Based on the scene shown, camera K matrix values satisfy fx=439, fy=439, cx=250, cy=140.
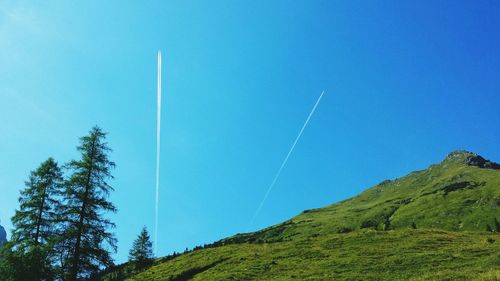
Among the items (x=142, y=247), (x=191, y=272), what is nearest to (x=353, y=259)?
(x=191, y=272)

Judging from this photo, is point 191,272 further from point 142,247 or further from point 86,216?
point 142,247

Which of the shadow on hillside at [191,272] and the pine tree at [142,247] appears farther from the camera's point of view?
the pine tree at [142,247]

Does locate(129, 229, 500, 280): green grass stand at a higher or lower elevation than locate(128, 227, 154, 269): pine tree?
lower

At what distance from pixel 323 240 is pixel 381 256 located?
48.0 feet

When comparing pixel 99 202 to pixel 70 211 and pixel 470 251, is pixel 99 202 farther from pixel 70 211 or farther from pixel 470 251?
pixel 470 251

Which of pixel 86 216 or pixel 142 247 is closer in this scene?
pixel 86 216

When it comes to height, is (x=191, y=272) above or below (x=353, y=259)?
above

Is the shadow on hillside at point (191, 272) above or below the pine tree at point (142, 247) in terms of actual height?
below

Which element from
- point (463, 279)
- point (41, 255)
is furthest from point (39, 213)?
point (463, 279)

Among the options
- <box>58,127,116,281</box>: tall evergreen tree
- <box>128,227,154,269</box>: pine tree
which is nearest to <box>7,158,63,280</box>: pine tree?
<box>58,127,116,281</box>: tall evergreen tree

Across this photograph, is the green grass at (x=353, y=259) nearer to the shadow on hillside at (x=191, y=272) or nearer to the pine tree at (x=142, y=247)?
the shadow on hillside at (x=191, y=272)

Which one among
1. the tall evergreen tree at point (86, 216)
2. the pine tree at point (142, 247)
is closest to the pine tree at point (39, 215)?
the tall evergreen tree at point (86, 216)

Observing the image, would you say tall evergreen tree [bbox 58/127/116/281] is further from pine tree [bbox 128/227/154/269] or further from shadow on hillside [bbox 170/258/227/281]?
pine tree [bbox 128/227/154/269]

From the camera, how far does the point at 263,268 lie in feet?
145
